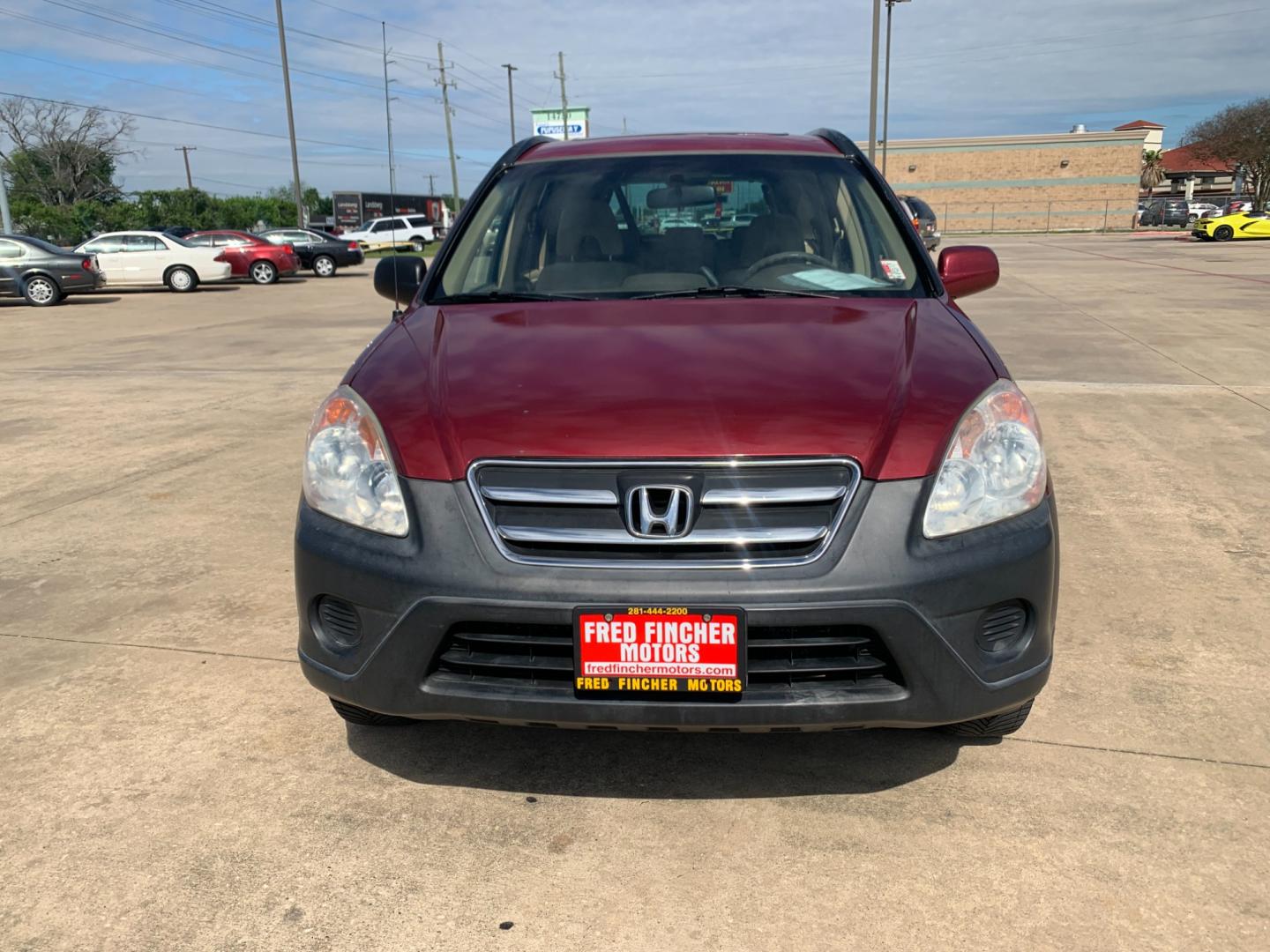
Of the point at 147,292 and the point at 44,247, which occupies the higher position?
the point at 44,247

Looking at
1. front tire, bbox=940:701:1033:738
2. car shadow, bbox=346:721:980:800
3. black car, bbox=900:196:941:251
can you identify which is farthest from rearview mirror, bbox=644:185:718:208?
black car, bbox=900:196:941:251

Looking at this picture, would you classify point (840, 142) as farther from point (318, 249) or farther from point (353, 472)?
point (318, 249)

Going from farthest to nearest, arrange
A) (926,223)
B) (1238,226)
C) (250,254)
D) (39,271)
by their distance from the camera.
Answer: (1238,226), (250,254), (926,223), (39,271)

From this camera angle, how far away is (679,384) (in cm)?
→ 233

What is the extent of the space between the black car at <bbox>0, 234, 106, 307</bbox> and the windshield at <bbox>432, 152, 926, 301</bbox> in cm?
1867

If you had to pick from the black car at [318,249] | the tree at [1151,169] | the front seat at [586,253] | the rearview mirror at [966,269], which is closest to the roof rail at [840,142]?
the rearview mirror at [966,269]

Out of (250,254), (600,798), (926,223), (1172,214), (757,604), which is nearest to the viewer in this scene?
(757,604)

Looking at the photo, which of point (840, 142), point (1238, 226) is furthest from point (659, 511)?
point (1238, 226)

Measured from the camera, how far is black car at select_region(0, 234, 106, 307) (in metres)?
18.8

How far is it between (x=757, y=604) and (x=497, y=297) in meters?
1.53

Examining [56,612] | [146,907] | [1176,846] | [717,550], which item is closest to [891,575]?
[717,550]

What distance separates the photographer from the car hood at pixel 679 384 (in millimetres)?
2164

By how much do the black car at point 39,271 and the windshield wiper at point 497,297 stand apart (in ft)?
62.7

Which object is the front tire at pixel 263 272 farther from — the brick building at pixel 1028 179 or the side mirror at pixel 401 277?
the brick building at pixel 1028 179
